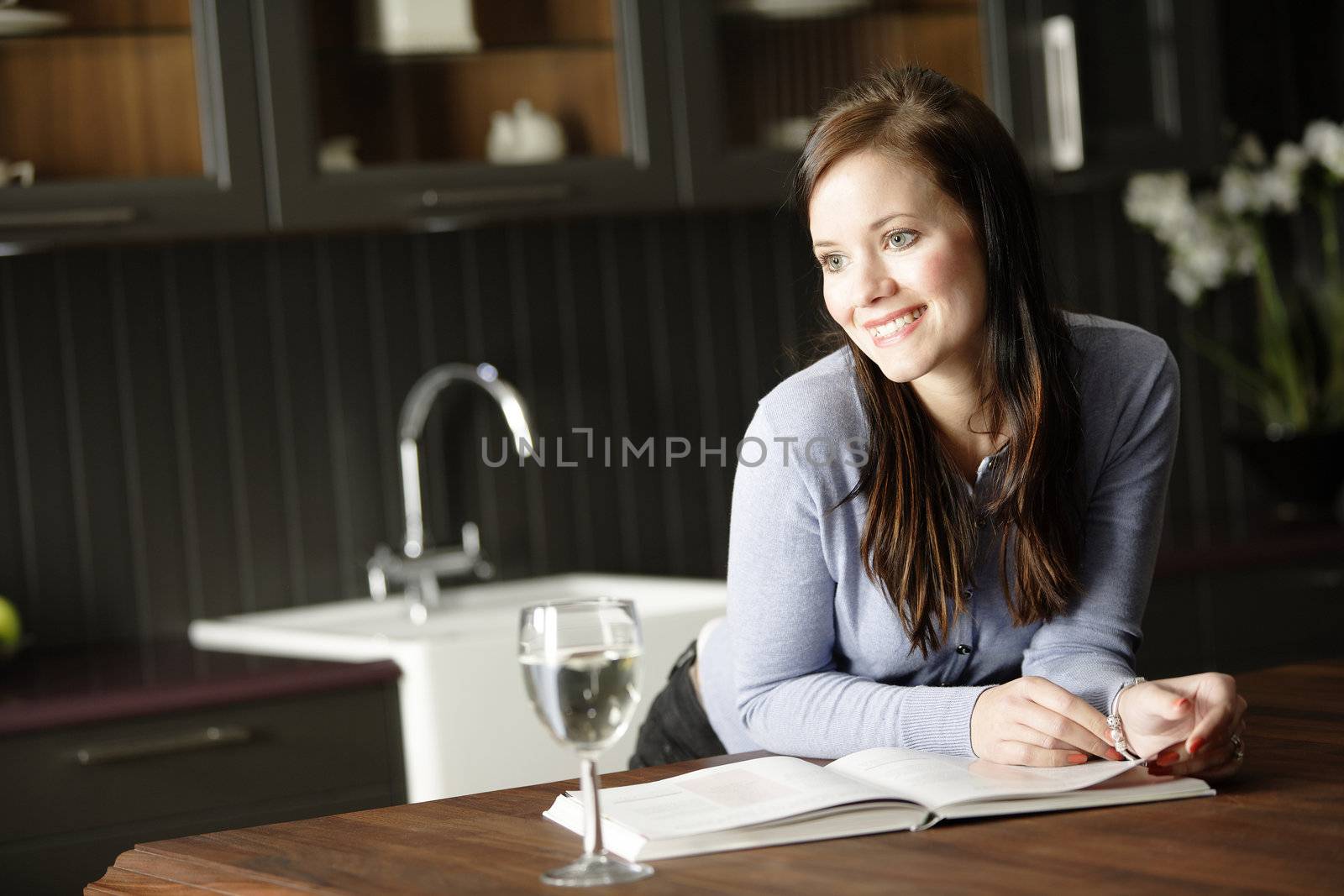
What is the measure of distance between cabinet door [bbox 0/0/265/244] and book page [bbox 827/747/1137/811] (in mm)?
1645

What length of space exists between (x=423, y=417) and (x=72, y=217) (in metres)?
0.76

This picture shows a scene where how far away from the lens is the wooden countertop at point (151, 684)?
85.2 inches

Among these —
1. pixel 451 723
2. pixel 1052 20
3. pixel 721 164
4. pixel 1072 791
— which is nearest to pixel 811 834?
pixel 1072 791

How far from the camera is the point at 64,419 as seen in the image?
276cm

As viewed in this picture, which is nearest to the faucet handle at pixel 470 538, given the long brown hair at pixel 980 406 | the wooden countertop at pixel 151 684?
the wooden countertop at pixel 151 684

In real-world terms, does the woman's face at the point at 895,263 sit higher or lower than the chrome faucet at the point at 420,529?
higher

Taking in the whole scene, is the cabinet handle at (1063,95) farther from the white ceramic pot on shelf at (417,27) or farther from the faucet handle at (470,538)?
the faucet handle at (470,538)

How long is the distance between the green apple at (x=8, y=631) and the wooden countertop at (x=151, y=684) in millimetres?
42

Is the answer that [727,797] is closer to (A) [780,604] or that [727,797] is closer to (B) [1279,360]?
(A) [780,604]

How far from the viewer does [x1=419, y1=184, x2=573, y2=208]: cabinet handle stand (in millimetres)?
2639

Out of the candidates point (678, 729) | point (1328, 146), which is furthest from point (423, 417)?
point (1328, 146)

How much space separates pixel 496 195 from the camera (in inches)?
105

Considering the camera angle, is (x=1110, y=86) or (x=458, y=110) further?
(x=1110, y=86)

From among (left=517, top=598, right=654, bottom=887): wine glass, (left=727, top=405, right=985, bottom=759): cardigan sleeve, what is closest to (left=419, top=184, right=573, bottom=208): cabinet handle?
(left=727, top=405, right=985, bottom=759): cardigan sleeve
